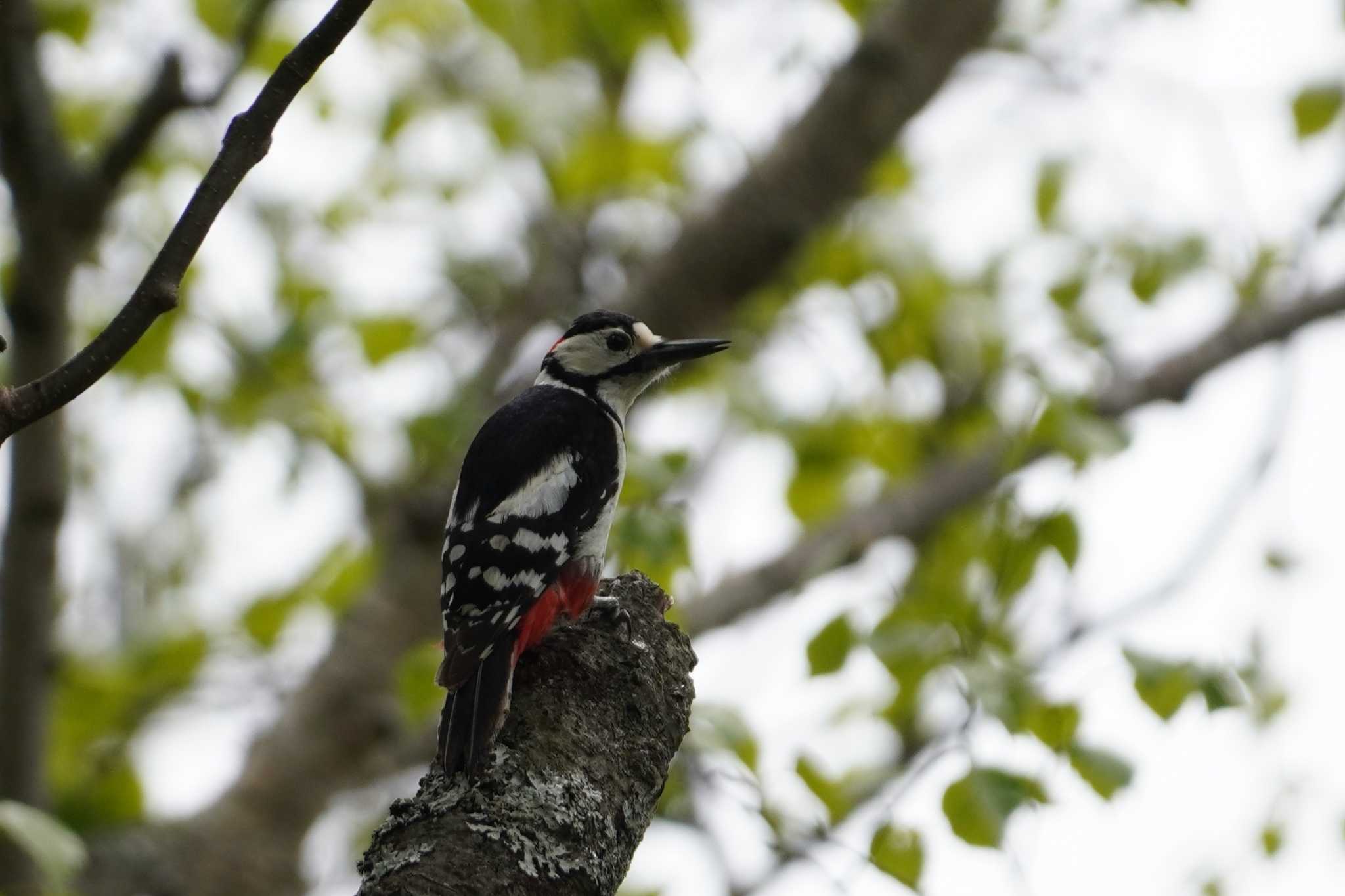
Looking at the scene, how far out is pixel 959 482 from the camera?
18.4 ft

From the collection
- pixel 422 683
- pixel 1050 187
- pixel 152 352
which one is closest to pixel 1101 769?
pixel 422 683

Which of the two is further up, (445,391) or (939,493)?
(445,391)

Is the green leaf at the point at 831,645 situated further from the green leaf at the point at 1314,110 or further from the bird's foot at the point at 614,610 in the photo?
the green leaf at the point at 1314,110

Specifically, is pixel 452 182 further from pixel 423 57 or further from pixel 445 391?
pixel 445 391

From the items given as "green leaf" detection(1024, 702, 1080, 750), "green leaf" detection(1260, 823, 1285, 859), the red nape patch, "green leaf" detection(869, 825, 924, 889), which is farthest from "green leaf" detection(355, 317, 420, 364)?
"green leaf" detection(1260, 823, 1285, 859)

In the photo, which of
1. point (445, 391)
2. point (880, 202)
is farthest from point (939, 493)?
point (445, 391)

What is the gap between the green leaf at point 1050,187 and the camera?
215 inches

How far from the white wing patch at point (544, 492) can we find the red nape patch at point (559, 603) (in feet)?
0.63

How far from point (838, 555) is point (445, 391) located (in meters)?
1.90

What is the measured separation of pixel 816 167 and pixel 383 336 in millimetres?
1671

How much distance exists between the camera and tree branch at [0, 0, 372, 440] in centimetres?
162

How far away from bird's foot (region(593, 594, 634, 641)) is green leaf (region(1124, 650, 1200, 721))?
1218mm

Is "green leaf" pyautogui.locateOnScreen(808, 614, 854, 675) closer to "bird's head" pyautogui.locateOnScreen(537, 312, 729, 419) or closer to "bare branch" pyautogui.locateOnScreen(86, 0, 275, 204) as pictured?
"bird's head" pyautogui.locateOnScreen(537, 312, 729, 419)

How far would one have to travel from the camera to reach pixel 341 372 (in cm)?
578
